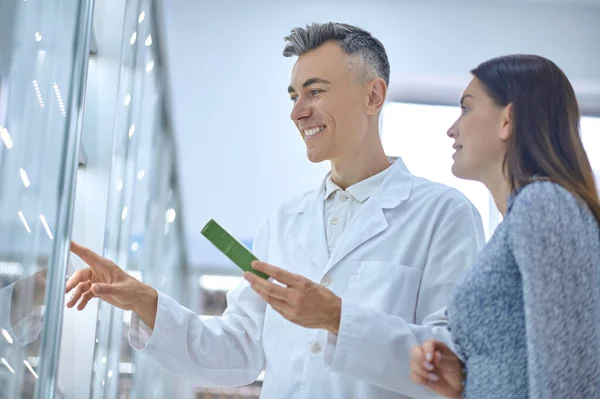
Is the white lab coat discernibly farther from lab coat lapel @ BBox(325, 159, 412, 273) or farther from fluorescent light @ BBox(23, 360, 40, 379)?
fluorescent light @ BBox(23, 360, 40, 379)

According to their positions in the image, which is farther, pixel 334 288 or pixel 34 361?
pixel 334 288

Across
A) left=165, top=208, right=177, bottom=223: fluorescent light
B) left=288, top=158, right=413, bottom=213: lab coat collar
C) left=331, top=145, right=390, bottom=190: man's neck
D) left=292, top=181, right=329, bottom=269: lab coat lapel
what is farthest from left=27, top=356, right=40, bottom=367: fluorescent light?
left=165, top=208, right=177, bottom=223: fluorescent light

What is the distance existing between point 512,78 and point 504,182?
0.21 metres

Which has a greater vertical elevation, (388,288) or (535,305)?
(535,305)

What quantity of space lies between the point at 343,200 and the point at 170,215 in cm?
209

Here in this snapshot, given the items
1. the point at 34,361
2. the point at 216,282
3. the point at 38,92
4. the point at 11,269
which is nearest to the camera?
the point at 11,269

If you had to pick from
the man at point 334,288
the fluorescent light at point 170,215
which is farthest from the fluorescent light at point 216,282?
the man at point 334,288

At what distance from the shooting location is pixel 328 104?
2561 millimetres

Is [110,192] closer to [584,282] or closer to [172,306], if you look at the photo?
[172,306]

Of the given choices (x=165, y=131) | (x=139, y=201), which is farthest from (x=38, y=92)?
(x=165, y=131)

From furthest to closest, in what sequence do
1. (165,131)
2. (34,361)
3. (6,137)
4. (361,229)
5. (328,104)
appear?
(165,131) → (328,104) → (361,229) → (34,361) → (6,137)

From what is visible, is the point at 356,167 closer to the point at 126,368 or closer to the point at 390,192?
the point at 390,192

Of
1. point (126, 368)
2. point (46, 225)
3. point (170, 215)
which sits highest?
point (46, 225)

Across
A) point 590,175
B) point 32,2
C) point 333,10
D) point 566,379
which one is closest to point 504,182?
point 590,175
